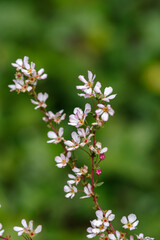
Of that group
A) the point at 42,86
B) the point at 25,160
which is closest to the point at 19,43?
the point at 42,86

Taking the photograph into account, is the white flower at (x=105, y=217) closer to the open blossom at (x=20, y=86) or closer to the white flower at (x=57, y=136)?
the white flower at (x=57, y=136)

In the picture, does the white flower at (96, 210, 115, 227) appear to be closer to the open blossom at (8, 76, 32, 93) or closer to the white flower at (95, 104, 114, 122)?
the white flower at (95, 104, 114, 122)

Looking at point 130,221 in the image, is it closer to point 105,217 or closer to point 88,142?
point 105,217

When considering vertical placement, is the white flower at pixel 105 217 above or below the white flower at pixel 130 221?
above

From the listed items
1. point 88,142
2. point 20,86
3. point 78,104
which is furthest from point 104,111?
point 78,104

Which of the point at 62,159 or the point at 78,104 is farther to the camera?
the point at 78,104

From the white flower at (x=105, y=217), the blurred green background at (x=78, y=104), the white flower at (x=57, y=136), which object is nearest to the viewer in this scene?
the white flower at (x=105, y=217)

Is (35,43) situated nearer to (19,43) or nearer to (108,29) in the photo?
(19,43)

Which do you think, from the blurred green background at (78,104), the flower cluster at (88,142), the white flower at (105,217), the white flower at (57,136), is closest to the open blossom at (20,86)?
the flower cluster at (88,142)

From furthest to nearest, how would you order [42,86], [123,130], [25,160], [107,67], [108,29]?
[108,29], [107,67], [42,86], [123,130], [25,160]
